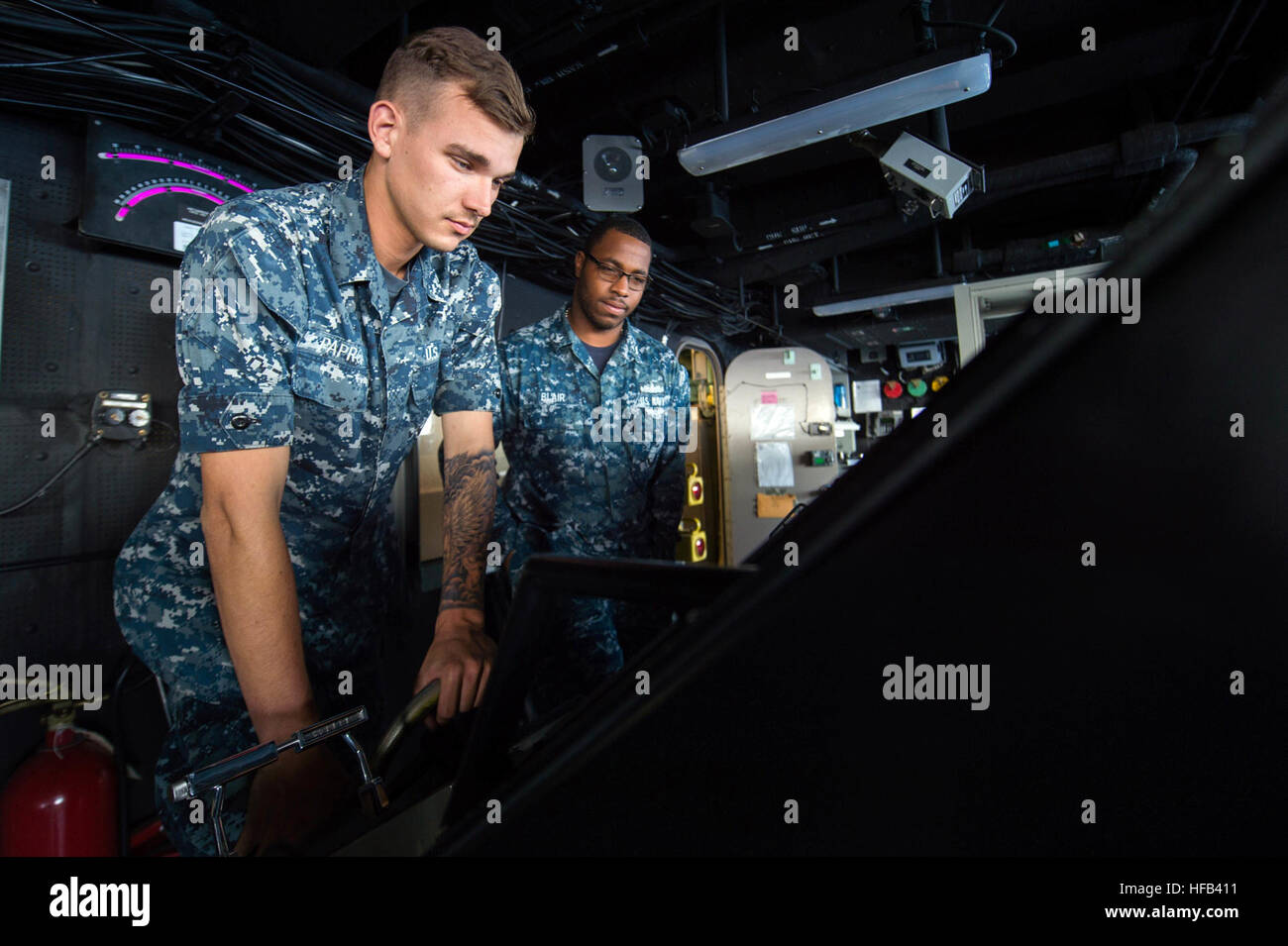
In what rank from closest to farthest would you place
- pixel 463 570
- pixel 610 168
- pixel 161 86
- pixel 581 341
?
pixel 463 570
pixel 161 86
pixel 581 341
pixel 610 168

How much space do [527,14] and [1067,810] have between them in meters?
2.44

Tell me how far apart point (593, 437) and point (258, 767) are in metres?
1.72

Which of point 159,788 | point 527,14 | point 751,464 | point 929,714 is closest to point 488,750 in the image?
point 929,714

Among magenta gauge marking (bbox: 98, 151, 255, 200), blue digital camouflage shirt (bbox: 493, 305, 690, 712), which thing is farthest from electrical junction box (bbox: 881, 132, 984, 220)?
magenta gauge marking (bbox: 98, 151, 255, 200)

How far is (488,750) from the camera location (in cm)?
61

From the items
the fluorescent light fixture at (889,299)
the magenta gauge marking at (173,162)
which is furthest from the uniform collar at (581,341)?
the fluorescent light fixture at (889,299)

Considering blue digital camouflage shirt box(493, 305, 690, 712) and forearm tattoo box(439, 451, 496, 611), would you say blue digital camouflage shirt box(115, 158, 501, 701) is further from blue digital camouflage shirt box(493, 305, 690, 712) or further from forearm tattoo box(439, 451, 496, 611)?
blue digital camouflage shirt box(493, 305, 690, 712)

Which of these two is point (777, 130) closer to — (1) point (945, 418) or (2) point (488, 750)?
(1) point (945, 418)

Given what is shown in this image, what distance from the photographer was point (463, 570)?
1.24 m

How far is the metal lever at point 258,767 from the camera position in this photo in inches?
24.4

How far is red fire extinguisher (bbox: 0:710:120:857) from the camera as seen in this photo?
4.54 ft

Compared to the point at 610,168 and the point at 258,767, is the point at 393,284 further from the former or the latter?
the point at 610,168

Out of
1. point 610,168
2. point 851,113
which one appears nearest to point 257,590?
point 851,113

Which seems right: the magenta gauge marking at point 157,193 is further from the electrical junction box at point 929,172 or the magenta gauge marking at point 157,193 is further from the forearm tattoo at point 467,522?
the electrical junction box at point 929,172
